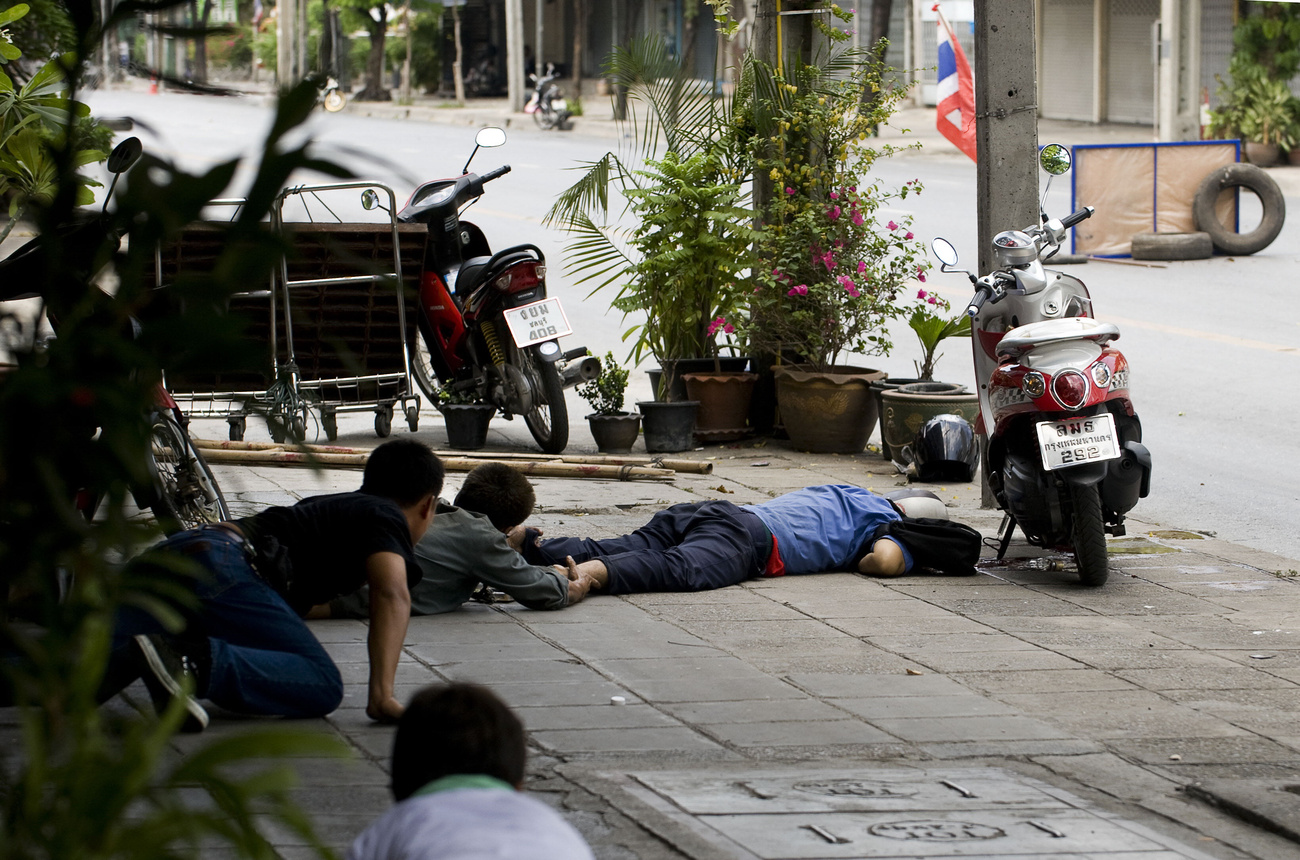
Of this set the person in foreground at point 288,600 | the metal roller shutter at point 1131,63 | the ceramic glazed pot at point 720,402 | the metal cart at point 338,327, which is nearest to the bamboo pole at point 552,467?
the metal cart at point 338,327

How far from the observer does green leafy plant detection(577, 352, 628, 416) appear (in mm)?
9281

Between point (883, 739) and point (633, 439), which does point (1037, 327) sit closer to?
point (883, 739)

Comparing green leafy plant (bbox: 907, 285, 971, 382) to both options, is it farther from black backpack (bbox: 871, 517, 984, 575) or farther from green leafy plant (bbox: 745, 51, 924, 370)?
black backpack (bbox: 871, 517, 984, 575)

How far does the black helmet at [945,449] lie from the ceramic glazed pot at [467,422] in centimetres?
252

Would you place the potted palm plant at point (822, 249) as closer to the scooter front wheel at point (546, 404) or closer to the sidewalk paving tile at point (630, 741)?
the scooter front wheel at point (546, 404)

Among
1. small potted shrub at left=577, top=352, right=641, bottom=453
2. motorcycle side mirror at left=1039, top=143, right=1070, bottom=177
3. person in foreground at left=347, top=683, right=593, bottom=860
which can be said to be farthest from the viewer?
small potted shrub at left=577, top=352, right=641, bottom=453

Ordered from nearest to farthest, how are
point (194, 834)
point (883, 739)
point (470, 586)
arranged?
1. point (194, 834)
2. point (883, 739)
3. point (470, 586)

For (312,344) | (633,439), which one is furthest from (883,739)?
(312,344)

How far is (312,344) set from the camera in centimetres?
941

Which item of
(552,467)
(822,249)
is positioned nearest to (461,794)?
(552,467)

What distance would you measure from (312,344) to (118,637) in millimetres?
5453

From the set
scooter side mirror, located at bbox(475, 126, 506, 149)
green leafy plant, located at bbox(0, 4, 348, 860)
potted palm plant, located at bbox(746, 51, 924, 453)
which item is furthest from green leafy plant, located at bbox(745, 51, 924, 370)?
green leafy plant, located at bbox(0, 4, 348, 860)

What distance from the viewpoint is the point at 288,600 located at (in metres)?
4.73

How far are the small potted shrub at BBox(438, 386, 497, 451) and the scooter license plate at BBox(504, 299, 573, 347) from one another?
0.51m
